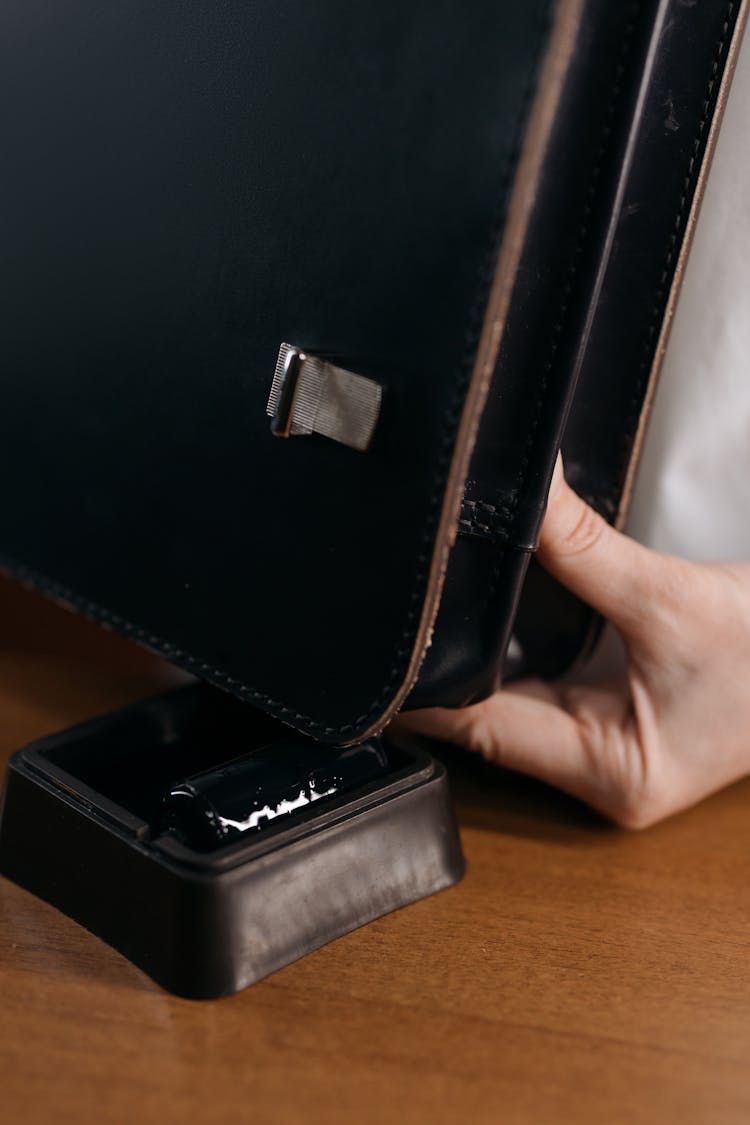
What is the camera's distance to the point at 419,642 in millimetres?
472

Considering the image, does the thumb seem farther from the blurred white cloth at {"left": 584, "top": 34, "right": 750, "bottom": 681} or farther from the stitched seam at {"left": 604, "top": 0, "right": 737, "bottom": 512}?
the blurred white cloth at {"left": 584, "top": 34, "right": 750, "bottom": 681}

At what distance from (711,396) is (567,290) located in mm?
287

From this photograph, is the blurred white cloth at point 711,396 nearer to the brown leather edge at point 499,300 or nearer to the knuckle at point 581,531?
the knuckle at point 581,531

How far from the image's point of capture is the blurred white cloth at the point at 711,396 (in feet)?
2.28

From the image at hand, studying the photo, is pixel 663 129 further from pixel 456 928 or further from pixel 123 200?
pixel 456 928

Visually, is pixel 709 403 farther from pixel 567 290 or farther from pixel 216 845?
pixel 216 845

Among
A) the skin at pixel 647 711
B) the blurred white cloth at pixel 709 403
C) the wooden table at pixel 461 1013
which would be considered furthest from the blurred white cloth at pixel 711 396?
the wooden table at pixel 461 1013

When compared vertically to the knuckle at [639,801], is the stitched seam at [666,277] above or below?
above

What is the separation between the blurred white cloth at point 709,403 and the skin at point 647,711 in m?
0.11

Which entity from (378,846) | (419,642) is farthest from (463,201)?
(378,846)

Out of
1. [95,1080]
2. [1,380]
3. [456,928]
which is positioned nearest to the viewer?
[95,1080]

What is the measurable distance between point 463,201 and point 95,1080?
1.11ft

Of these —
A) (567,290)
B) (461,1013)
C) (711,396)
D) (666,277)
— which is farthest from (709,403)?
(461,1013)

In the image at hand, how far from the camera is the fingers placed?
0.61 metres
